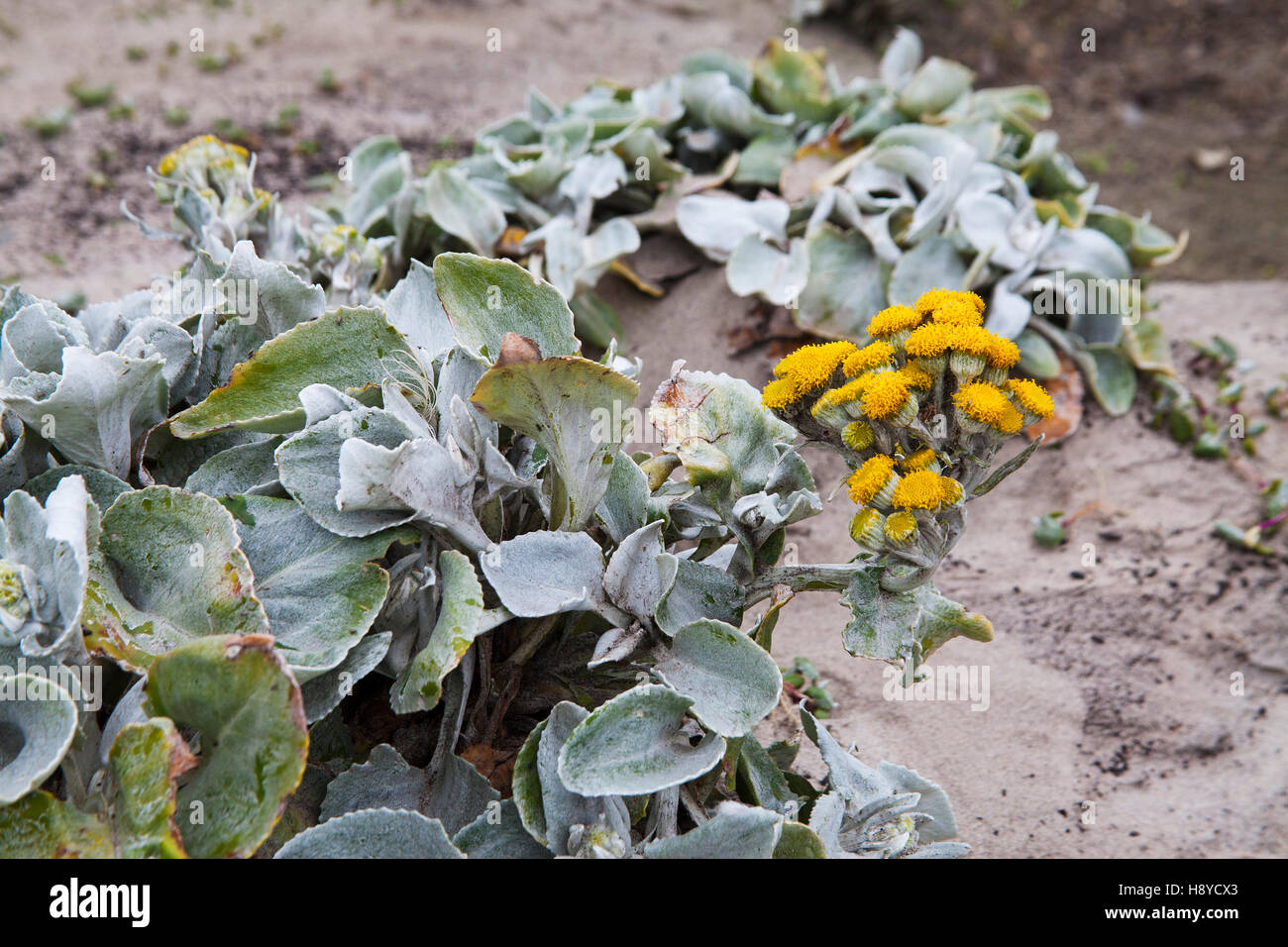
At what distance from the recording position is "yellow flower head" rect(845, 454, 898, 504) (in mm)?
1254

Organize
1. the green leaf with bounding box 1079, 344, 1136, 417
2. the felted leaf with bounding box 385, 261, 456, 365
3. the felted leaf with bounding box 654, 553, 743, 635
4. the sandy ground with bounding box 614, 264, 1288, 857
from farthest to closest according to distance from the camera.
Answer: the green leaf with bounding box 1079, 344, 1136, 417 → the sandy ground with bounding box 614, 264, 1288, 857 → the felted leaf with bounding box 385, 261, 456, 365 → the felted leaf with bounding box 654, 553, 743, 635

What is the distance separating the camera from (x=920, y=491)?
48.0 inches

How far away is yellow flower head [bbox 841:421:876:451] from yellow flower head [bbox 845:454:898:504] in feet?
0.13

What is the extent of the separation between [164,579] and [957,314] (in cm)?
106

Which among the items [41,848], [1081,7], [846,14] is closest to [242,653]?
[41,848]

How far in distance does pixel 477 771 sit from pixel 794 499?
1.86ft

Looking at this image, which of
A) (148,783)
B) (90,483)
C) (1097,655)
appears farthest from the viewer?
(1097,655)

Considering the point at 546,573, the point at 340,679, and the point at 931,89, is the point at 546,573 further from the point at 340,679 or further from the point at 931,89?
the point at 931,89

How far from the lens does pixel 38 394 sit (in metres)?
1.44

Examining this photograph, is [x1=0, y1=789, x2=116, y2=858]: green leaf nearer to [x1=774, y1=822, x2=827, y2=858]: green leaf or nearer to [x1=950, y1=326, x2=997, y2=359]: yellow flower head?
[x1=774, y1=822, x2=827, y2=858]: green leaf

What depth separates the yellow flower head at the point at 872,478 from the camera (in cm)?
125

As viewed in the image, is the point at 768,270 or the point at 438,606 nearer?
Result: the point at 438,606

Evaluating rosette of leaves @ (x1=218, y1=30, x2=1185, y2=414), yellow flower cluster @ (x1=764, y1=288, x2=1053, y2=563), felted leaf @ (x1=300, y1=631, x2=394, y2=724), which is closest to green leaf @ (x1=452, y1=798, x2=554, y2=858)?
felted leaf @ (x1=300, y1=631, x2=394, y2=724)

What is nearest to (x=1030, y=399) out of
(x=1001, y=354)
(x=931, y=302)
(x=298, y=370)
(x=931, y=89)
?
(x=1001, y=354)
